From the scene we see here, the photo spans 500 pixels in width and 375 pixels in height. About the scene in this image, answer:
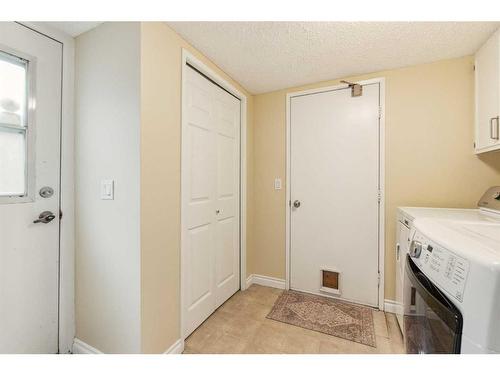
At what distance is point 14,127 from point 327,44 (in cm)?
194

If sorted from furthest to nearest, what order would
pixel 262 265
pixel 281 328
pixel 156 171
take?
pixel 262 265 < pixel 281 328 < pixel 156 171

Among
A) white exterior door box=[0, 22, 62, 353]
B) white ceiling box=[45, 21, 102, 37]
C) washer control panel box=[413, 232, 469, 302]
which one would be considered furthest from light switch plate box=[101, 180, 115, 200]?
washer control panel box=[413, 232, 469, 302]

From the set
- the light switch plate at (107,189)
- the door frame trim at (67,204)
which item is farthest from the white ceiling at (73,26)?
the light switch plate at (107,189)

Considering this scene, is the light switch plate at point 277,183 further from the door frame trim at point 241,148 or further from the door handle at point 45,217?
the door handle at point 45,217

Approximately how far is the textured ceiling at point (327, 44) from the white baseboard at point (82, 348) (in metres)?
2.00

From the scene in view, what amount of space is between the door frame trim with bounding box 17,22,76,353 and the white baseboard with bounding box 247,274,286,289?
152 cm

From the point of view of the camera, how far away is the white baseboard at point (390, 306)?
183 centimetres

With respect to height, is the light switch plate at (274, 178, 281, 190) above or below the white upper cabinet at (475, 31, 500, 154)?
below

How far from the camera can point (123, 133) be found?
1.19 meters

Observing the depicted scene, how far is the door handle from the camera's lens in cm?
122

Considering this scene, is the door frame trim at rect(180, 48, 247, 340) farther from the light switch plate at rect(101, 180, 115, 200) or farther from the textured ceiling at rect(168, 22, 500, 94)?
the light switch plate at rect(101, 180, 115, 200)

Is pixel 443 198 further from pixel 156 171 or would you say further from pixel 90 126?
pixel 90 126
